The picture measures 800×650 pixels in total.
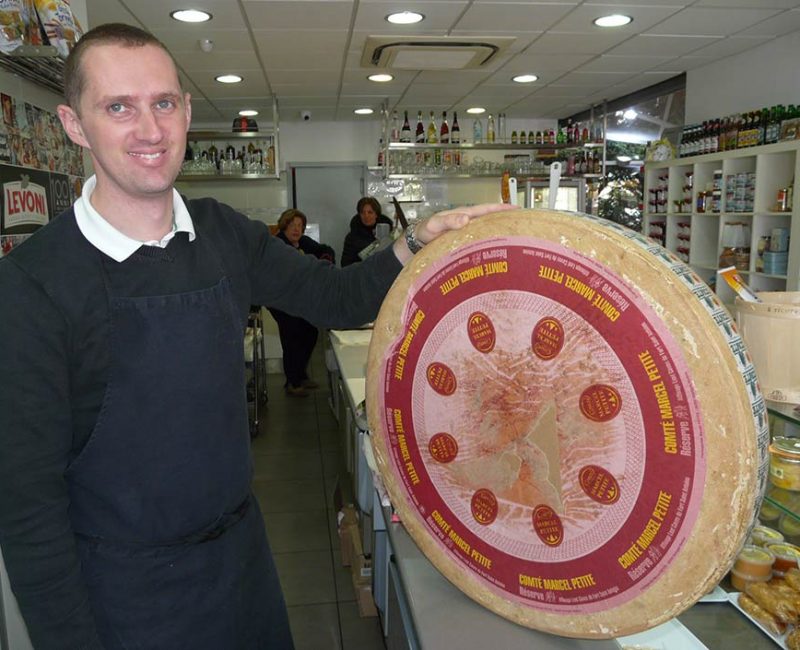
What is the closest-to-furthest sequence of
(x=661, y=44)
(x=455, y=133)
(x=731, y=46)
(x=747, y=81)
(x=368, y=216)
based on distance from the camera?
1. (x=661, y=44)
2. (x=731, y=46)
3. (x=747, y=81)
4. (x=368, y=216)
5. (x=455, y=133)

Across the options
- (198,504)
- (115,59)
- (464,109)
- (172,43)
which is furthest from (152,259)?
(464,109)

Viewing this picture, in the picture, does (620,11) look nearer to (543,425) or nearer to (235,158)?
(543,425)

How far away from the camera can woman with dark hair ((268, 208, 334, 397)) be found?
593cm

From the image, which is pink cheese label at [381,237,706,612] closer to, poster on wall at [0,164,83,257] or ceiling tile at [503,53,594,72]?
poster on wall at [0,164,83,257]

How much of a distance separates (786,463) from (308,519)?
2663mm

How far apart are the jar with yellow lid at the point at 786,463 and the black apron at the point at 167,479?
1.01 m

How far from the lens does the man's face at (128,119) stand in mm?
1064

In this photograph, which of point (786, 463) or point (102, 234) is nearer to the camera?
point (102, 234)

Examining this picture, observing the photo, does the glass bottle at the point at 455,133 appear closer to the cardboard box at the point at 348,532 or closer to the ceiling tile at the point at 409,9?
the ceiling tile at the point at 409,9

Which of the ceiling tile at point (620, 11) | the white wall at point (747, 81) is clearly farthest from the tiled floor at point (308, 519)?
the white wall at point (747, 81)

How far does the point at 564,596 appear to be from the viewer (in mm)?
846

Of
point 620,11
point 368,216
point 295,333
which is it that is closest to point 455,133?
point 368,216

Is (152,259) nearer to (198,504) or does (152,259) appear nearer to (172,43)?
(198,504)

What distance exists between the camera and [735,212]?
16.6ft
